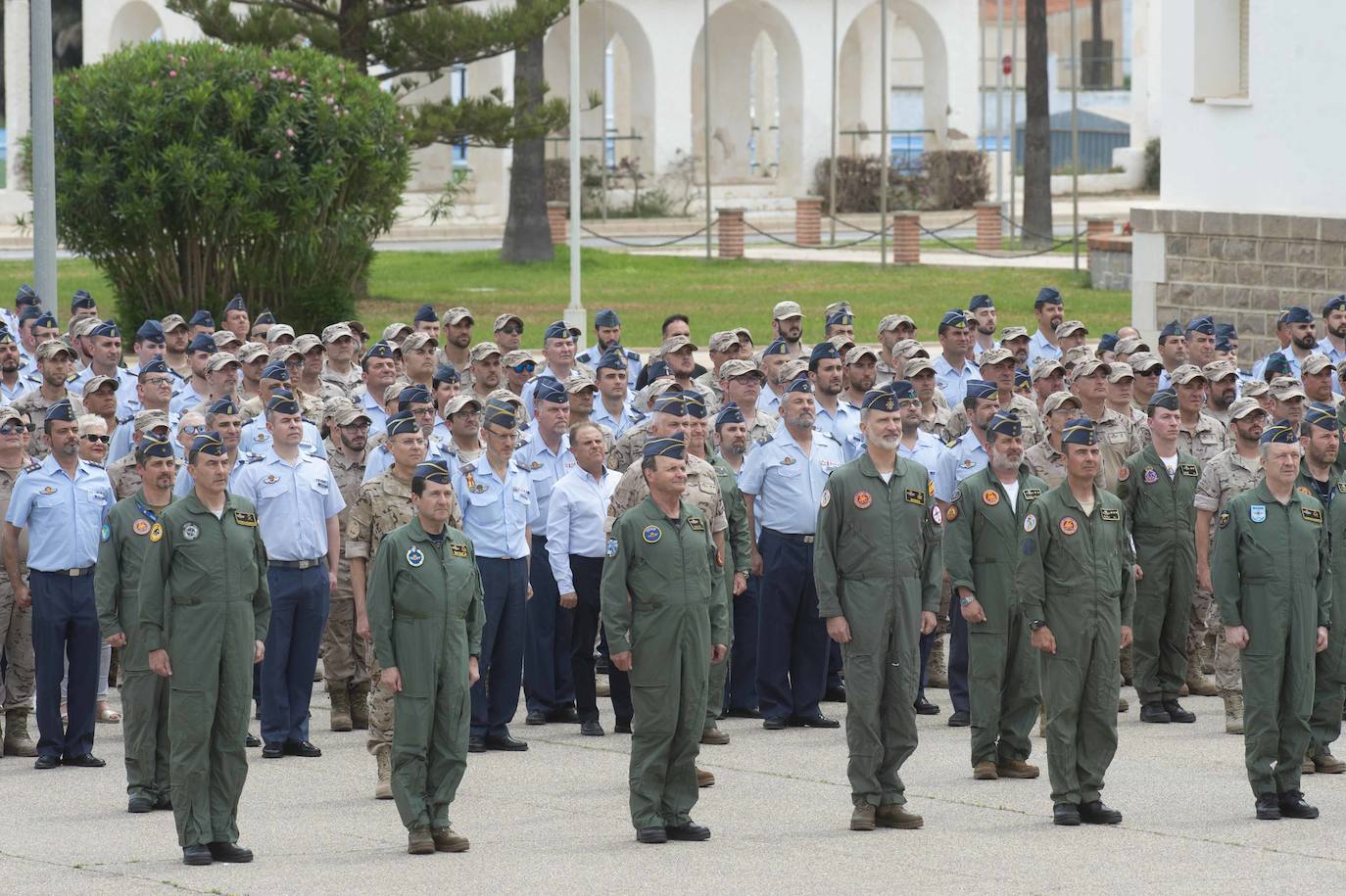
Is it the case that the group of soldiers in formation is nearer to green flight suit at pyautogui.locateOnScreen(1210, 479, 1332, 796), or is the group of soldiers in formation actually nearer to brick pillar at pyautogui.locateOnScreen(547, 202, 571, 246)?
green flight suit at pyautogui.locateOnScreen(1210, 479, 1332, 796)

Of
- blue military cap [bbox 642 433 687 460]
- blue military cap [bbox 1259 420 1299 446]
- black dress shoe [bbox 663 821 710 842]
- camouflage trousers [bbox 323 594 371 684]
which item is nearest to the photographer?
black dress shoe [bbox 663 821 710 842]

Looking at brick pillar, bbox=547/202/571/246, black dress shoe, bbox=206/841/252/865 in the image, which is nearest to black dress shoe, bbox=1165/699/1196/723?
black dress shoe, bbox=206/841/252/865

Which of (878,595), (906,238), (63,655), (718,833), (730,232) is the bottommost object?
(718,833)

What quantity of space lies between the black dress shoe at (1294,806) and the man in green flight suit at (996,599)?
131 cm

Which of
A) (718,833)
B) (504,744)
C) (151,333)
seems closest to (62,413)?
(504,744)

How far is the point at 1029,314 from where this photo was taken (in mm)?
30984

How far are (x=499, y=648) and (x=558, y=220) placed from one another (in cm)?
3226

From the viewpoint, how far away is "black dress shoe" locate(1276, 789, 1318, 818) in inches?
385

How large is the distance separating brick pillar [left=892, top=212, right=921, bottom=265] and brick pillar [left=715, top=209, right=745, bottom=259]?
10.1 ft

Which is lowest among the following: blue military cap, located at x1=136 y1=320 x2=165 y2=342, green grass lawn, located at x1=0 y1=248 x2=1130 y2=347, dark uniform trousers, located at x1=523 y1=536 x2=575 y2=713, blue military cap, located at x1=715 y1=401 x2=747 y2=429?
dark uniform trousers, located at x1=523 y1=536 x2=575 y2=713

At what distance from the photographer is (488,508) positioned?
11367 mm

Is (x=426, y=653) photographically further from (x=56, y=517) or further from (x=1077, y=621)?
(x=1077, y=621)

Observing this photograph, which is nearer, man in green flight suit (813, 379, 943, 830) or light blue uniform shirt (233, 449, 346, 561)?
man in green flight suit (813, 379, 943, 830)

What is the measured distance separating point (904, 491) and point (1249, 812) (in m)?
2.13
